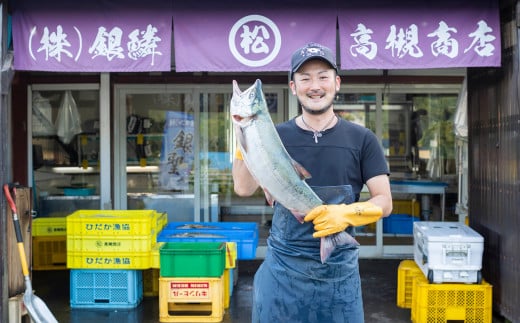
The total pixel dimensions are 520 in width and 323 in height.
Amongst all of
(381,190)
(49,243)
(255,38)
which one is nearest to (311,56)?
(381,190)

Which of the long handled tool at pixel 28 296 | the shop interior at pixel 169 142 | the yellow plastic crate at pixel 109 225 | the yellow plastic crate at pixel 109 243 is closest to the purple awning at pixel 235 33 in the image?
the long handled tool at pixel 28 296

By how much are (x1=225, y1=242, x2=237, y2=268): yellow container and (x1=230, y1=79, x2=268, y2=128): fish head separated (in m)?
3.88

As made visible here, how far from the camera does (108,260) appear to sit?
6.21m

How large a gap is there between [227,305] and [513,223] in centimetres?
320

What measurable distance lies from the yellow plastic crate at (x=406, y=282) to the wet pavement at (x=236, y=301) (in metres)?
0.09

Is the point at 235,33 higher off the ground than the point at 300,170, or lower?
higher

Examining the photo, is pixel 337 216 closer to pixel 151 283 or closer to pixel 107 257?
pixel 107 257

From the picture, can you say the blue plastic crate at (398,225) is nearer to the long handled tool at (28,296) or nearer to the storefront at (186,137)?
the storefront at (186,137)

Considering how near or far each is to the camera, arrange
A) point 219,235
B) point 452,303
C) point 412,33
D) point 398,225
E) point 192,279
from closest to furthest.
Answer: point 412,33 → point 452,303 → point 192,279 → point 219,235 → point 398,225

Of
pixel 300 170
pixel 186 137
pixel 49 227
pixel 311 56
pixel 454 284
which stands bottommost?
pixel 454 284

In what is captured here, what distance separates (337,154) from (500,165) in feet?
11.4

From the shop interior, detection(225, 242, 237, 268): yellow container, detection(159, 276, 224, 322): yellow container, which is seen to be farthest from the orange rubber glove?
the shop interior

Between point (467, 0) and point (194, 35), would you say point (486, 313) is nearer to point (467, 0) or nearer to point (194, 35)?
point (467, 0)

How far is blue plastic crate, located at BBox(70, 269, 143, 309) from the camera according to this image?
6.28 metres
